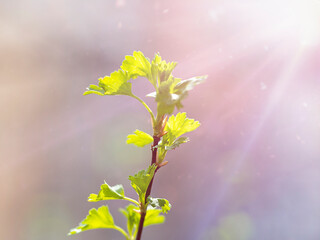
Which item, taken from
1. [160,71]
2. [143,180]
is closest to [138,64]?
[160,71]

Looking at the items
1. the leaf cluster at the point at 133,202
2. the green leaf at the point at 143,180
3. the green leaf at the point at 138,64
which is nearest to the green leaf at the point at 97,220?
the leaf cluster at the point at 133,202

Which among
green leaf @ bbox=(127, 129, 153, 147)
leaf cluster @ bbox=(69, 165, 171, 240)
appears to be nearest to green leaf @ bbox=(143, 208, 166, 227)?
leaf cluster @ bbox=(69, 165, 171, 240)

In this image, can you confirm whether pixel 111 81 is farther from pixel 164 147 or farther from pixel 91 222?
pixel 91 222

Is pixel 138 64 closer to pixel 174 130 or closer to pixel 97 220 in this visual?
pixel 174 130

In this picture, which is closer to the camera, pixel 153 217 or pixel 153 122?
pixel 153 122

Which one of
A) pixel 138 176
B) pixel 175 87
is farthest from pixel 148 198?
pixel 175 87

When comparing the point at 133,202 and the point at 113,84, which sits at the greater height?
the point at 113,84

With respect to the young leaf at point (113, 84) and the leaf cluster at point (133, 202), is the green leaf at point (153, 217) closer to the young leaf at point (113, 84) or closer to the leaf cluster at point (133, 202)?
the leaf cluster at point (133, 202)
